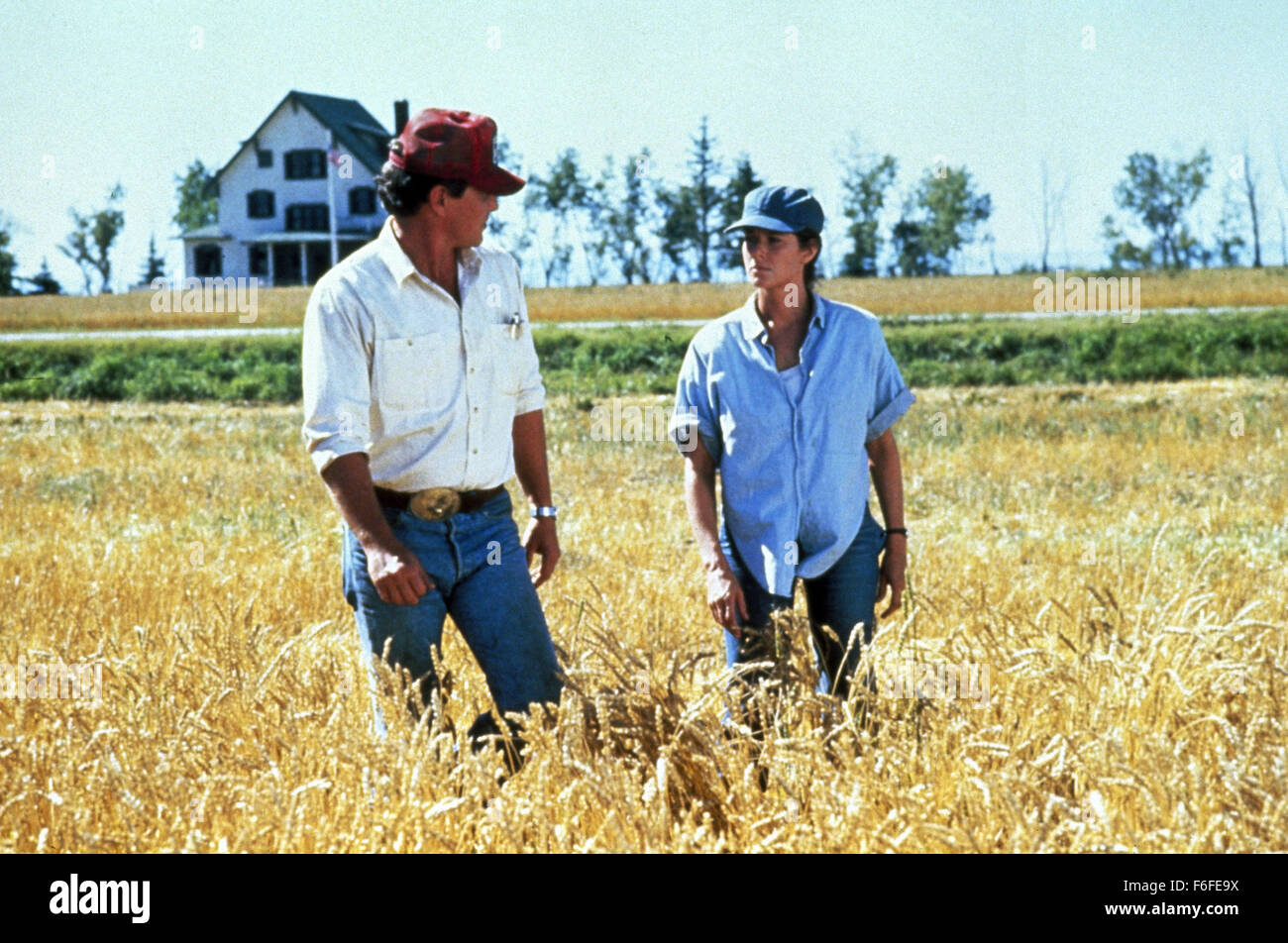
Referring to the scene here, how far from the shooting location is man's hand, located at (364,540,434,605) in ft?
11.2

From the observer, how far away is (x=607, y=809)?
3.07 meters

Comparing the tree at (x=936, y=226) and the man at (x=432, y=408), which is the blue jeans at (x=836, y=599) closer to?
the man at (x=432, y=408)

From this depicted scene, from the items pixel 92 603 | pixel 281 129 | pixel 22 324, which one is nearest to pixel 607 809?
pixel 92 603

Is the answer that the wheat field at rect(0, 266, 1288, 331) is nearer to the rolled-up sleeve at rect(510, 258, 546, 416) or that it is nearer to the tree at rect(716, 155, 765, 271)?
the tree at rect(716, 155, 765, 271)

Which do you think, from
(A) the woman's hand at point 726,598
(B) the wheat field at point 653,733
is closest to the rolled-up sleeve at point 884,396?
(B) the wheat field at point 653,733

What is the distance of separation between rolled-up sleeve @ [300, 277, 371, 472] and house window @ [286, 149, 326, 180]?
55904 millimetres

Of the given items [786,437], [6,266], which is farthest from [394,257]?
[6,266]

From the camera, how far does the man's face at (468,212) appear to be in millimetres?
3660

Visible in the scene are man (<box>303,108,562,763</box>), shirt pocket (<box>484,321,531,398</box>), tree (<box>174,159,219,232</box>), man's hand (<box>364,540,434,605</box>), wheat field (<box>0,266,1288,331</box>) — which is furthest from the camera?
tree (<box>174,159,219,232</box>)

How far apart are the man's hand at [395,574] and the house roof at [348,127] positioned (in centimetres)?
5274

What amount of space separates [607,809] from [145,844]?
1.03 meters

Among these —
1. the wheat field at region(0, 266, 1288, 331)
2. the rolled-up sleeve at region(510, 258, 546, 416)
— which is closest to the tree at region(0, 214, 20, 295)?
the wheat field at region(0, 266, 1288, 331)

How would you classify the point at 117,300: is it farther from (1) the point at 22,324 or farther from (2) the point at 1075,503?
(2) the point at 1075,503

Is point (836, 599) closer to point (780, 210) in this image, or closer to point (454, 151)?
point (780, 210)
